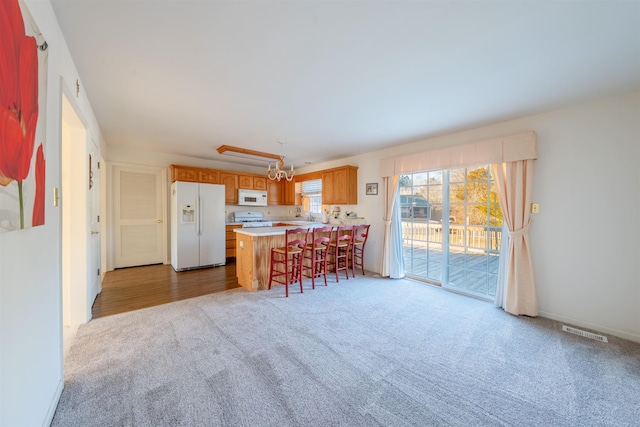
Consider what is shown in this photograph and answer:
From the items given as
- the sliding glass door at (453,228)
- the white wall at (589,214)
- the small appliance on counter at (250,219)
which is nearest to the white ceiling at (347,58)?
the white wall at (589,214)

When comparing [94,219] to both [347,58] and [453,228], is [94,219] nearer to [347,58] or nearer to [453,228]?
[347,58]

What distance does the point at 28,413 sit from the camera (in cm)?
118

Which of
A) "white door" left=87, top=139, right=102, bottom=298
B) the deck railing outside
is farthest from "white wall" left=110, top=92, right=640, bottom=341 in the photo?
"white door" left=87, top=139, right=102, bottom=298

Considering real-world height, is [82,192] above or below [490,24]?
below

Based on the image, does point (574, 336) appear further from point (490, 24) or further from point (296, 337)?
point (490, 24)

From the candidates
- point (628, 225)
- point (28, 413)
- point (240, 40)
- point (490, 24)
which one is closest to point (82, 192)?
point (28, 413)

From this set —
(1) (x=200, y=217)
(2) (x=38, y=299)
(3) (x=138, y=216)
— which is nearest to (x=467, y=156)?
(2) (x=38, y=299)

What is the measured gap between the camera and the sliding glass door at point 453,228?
11.5 ft

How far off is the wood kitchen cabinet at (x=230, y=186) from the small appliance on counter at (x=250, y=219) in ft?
1.10

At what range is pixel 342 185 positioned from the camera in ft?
17.0

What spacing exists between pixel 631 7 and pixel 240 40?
244 centimetres

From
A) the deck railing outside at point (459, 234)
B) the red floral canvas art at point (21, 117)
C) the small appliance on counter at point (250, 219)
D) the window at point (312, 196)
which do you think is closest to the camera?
the red floral canvas art at point (21, 117)

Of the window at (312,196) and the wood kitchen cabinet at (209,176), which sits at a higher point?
the wood kitchen cabinet at (209,176)

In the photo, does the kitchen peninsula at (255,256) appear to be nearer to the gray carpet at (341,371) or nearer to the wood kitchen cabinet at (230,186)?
the gray carpet at (341,371)
